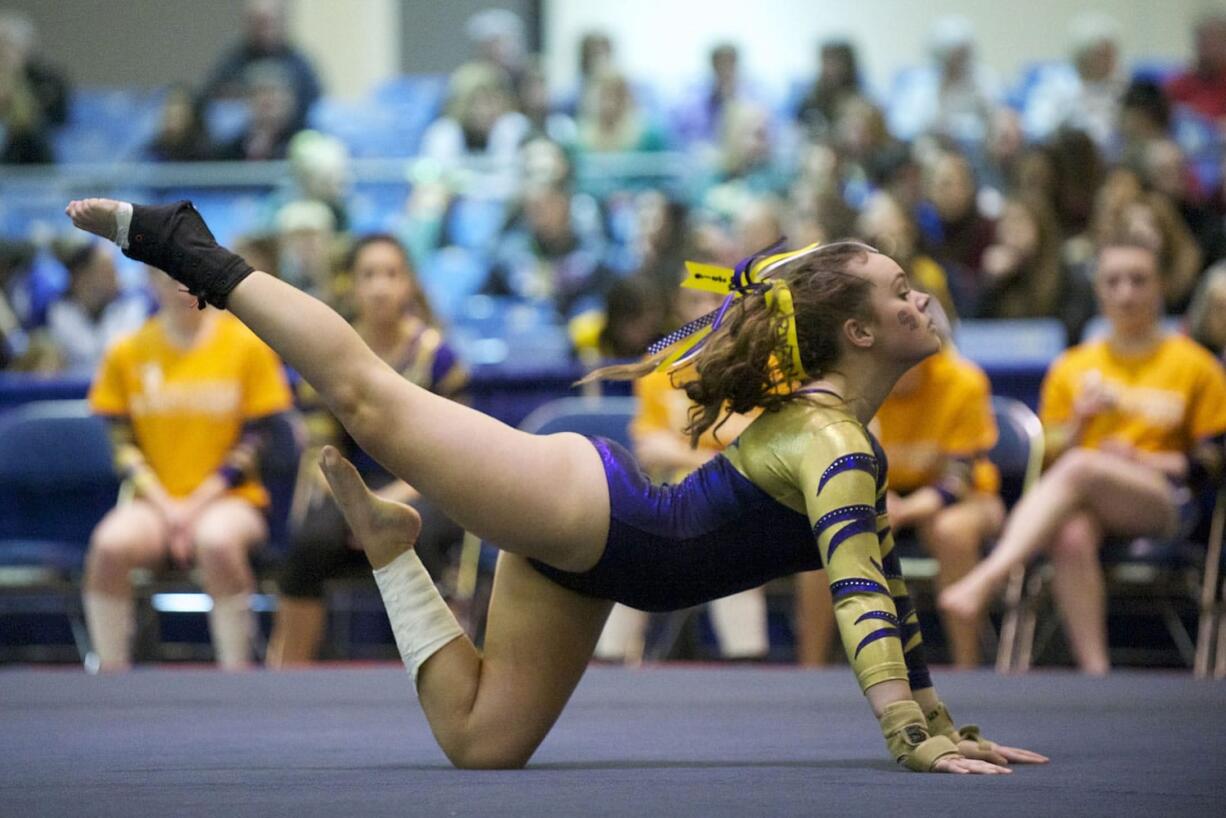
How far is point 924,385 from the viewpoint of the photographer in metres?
5.15

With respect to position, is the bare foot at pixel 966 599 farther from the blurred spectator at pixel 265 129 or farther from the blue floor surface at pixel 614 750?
the blurred spectator at pixel 265 129

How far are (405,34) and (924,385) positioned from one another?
8.25 m

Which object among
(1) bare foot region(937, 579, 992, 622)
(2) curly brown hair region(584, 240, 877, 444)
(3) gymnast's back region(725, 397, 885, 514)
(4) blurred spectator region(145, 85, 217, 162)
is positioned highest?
(4) blurred spectator region(145, 85, 217, 162)

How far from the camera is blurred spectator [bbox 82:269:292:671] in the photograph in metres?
5.10

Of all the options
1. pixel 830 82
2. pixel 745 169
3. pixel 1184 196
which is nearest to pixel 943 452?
pixel 1184 196

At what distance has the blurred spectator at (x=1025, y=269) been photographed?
6465mm

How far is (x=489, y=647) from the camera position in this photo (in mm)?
2721

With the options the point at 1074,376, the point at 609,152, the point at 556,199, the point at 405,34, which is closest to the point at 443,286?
the point at 556,199

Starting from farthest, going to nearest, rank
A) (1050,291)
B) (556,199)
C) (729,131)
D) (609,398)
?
(729,131), (556,199), (1050,291), (609,398)

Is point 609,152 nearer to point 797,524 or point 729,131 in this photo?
point 729,131

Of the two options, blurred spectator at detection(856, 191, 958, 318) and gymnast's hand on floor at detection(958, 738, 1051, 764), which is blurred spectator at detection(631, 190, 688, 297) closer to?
blurred spectator at detection(856, 191, 958, 318)

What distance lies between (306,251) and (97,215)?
4911 millimetres

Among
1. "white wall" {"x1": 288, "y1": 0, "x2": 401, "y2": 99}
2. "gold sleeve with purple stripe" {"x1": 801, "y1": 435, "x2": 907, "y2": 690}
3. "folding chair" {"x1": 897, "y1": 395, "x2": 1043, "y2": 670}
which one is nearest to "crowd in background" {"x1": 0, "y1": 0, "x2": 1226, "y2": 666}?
"folding chair" {"x1": 897, "y1": 395, "x2": 1043, "y2": 670}

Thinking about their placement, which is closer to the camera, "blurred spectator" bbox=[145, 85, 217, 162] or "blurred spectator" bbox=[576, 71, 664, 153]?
"blurred spectator" bbox=[576, 71, 664, 153]
